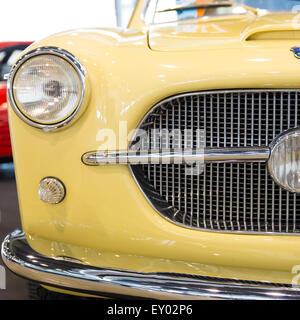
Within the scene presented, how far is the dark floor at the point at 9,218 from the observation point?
5.02ft

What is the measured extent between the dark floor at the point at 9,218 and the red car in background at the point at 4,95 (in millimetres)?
240

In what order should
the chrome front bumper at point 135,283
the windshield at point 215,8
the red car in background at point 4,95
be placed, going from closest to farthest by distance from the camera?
the chrome front bumper at point 135,283, the windshield at point 215,8, the red car in background at point 4,95

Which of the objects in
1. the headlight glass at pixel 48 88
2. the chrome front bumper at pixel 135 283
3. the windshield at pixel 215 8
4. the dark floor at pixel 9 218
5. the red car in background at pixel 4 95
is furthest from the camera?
the red car in background at pixel 4 95

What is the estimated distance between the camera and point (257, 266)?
3.40 feet

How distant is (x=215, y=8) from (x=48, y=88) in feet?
3.26

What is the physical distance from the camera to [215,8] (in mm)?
1774

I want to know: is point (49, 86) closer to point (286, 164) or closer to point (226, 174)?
point (226, 174)

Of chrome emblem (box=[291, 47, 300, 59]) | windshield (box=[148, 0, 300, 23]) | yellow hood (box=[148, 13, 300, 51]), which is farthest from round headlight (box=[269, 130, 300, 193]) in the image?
windshield (box=[148, 0, 300, 23])

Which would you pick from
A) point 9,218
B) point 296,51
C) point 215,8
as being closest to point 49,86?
point 296,51

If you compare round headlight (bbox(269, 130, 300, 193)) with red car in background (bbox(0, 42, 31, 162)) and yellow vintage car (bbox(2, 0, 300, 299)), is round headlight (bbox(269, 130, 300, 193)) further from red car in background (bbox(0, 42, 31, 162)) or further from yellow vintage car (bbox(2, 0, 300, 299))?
red car in background (bbox(0, 42, 31, 162))

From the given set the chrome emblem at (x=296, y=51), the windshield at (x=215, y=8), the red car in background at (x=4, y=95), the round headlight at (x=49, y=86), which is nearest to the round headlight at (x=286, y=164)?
the chrome emblem at (x=296, y=51)

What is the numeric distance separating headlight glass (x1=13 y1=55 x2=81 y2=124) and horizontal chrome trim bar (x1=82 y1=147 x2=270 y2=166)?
0.14 meters

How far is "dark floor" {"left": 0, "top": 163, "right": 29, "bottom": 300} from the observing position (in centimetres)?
153

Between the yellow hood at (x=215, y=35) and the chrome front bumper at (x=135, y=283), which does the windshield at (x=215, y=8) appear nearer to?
the yellow hood at (x=215, y=35)
